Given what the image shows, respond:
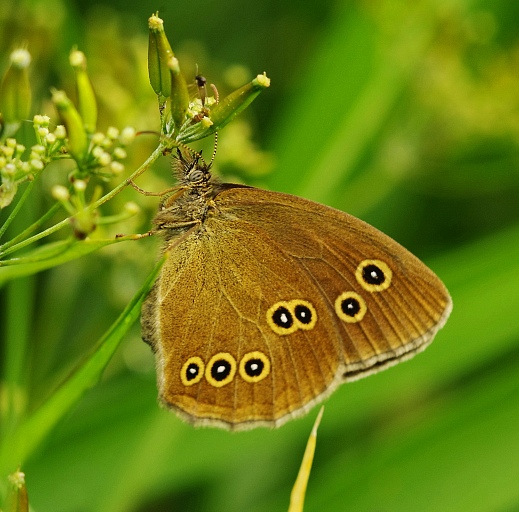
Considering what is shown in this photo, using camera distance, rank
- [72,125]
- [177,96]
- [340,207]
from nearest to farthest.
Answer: [72,125]
[177,96]
[340,207]

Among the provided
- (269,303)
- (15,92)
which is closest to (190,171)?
(269,303)

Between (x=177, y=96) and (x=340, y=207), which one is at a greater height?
(x=340, y=207)

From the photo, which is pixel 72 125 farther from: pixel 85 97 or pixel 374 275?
pixel 374 275

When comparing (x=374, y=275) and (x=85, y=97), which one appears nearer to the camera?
(x=85, y=97)

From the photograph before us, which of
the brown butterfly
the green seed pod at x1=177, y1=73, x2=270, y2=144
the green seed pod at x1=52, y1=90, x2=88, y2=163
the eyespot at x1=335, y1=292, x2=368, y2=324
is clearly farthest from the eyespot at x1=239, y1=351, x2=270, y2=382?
the green seed pod at x1=52, y1=90, x2=88, y2=163

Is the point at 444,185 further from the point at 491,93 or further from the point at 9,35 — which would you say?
the point at 9,35

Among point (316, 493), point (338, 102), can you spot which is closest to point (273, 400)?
point (316, 493)

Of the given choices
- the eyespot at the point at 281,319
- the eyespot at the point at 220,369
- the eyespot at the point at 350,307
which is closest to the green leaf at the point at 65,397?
the eyespot at the point at 220,369
